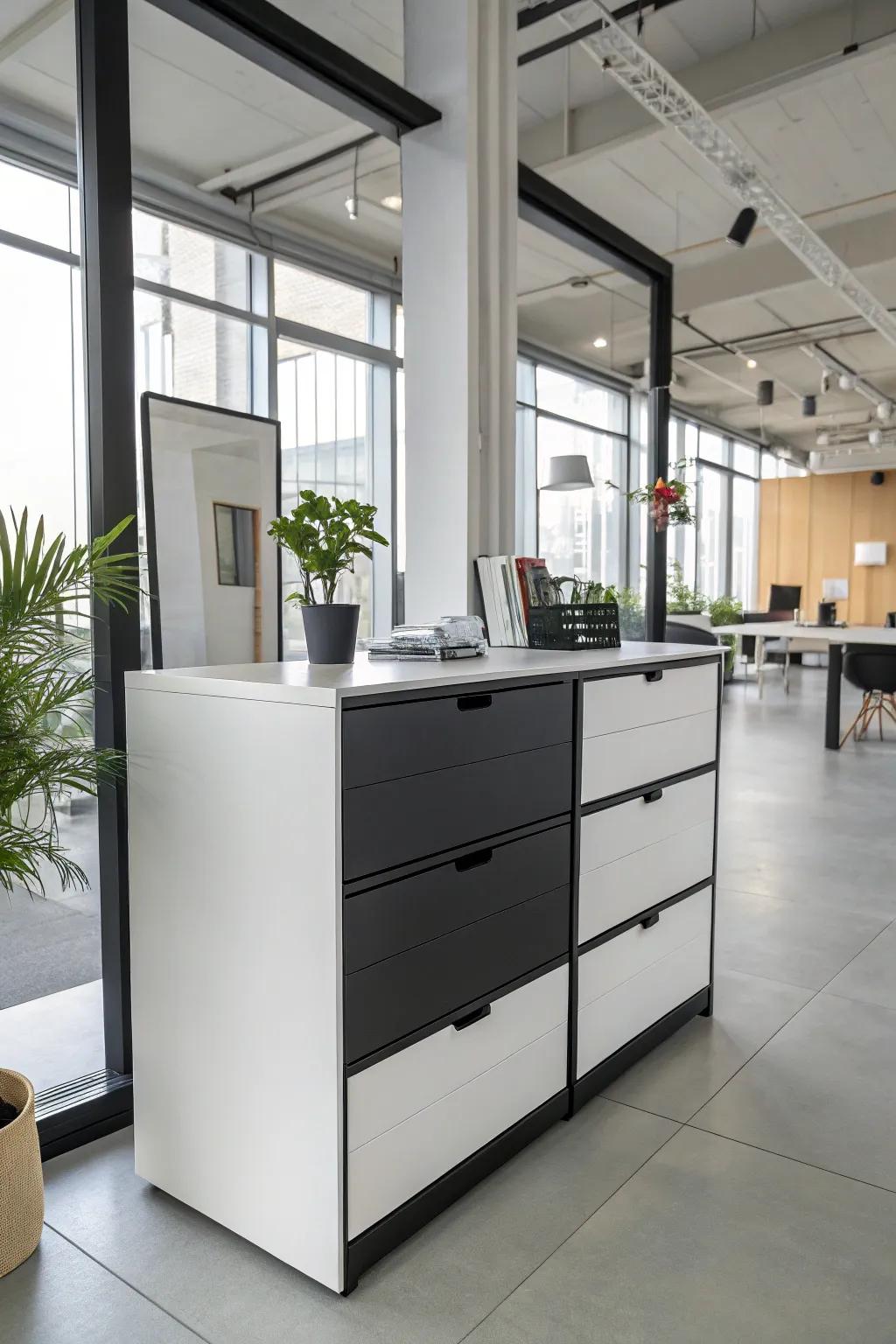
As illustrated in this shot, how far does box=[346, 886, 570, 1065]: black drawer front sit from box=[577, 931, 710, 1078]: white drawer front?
0.88ft

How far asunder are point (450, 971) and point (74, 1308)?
83 cm

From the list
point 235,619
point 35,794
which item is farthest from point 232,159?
point 35,794

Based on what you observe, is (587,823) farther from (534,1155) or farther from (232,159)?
(232,159)

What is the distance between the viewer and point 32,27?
81.4 inches

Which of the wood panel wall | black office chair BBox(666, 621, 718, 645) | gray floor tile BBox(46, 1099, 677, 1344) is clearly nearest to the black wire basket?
gray floor tile BBox(46, 1099, 677, 1344)

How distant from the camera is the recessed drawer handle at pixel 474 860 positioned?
1.86 m

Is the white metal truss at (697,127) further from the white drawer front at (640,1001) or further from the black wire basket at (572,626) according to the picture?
the white drawer front at (640,1001)

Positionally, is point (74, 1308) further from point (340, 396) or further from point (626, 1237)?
point (340, 396)

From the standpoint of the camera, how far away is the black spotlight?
531 centimetres

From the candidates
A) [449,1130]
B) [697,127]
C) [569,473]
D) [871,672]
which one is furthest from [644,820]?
[871,672]

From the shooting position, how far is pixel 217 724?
1740 mm

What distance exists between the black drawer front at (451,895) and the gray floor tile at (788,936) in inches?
54.2

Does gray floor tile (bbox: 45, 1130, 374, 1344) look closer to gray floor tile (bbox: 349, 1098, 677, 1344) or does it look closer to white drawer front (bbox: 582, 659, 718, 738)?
gray floor tile (bbox: 349, 1098, 677, 1344)

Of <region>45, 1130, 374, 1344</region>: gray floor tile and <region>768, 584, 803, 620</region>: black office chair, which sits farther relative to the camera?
<region>768, 584, 803, 620</region>: black office chair
